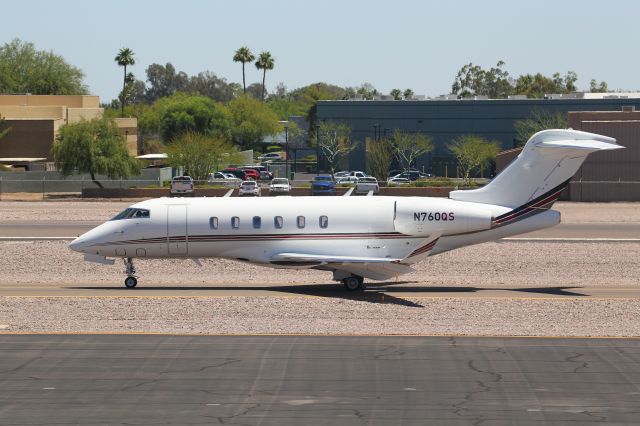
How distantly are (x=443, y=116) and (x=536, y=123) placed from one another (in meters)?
9.48

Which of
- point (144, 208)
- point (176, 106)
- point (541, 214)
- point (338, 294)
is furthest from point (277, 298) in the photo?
point (176, 106)

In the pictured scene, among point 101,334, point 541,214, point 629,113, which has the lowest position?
point 101,334

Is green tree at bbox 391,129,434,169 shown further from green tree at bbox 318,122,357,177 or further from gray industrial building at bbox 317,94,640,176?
green tree at bbox 318,122,357,177

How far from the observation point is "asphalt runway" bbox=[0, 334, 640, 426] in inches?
683

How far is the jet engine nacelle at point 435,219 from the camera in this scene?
102 feet

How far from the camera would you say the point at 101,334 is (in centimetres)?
2395

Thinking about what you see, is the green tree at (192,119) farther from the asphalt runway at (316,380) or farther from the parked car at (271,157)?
the asphalt runway at (316,380)

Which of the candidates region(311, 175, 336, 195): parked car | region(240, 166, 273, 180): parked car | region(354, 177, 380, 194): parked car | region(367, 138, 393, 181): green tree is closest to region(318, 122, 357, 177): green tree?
region(240, 166, 273, 180): parked car

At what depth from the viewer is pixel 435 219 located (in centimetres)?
3112

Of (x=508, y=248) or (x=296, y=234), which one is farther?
(x=508, y=248)

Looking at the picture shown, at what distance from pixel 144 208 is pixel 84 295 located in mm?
3230

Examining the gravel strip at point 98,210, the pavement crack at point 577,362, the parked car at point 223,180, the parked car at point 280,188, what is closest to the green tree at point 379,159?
the parked car at point 223,180

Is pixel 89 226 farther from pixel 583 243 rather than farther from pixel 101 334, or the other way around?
pixel 101 334

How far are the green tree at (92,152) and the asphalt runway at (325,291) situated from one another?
4460cm
